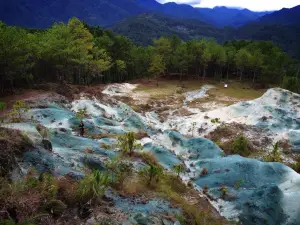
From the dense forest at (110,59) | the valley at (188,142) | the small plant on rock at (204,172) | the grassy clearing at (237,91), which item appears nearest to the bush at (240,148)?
the valley at (188,142)

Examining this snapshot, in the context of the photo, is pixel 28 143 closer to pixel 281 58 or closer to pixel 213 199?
Result: pixel 213 199

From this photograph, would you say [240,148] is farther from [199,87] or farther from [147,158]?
[199,87]

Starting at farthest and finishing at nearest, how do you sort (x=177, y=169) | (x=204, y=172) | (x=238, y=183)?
(x=204, y=172) → (x=238, y=183) → (x=177, y=169)

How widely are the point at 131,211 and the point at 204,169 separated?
1071 centimetres

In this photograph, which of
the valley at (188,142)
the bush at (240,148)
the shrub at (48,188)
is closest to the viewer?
the shrub at (48,188)

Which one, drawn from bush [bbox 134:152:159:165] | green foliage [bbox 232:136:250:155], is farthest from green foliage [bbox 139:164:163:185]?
green foliage [bbox 232:136:250:155]

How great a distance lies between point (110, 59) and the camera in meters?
64.2

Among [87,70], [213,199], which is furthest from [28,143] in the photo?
[87,70]

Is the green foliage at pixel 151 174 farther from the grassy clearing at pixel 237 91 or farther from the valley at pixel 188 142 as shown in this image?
the grassy clearing at pixel 237 91

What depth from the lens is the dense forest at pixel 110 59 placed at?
35188mm

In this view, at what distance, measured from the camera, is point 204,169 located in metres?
21.0

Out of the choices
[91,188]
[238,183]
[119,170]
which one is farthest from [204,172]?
[91,188]

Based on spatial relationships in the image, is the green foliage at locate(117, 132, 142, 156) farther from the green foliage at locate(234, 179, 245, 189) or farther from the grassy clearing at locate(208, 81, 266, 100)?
the grassy clearing at locate(208, 81, 266, 100)

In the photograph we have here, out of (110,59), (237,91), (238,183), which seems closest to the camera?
(238,183)
